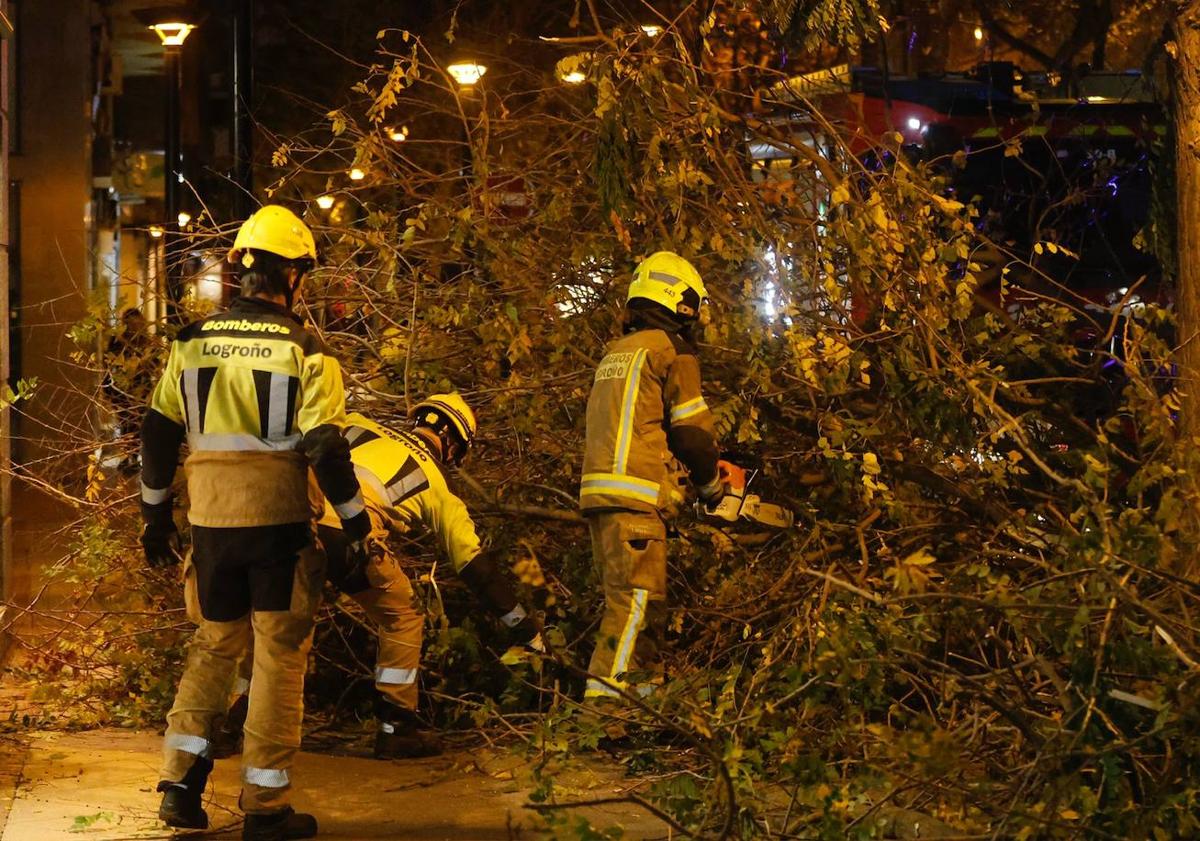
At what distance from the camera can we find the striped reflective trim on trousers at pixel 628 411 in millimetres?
6176

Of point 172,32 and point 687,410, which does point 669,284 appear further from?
point 172,32

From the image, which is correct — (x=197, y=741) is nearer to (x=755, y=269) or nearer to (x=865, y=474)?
(x=865, y=474)

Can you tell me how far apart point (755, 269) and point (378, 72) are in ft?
6.70

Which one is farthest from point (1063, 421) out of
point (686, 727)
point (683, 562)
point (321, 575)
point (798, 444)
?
point (321, 575)

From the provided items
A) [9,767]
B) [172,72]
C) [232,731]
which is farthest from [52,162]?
[9,767]

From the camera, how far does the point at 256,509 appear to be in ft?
16.9

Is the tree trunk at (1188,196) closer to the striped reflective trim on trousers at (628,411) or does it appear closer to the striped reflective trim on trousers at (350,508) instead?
Result: the striped reflective trim on trousers at (628,411)

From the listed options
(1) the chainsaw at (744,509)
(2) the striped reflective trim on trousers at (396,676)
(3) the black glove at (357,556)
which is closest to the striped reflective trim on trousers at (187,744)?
(3) the black glove at (357,556)

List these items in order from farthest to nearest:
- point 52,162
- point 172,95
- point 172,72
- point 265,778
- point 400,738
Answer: point 172,95, point 172,72, point 52,162, point 400,738, point 265,778

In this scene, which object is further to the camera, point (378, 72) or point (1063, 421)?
point (378, 72)

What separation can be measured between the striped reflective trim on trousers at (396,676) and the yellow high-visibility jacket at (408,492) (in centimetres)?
54

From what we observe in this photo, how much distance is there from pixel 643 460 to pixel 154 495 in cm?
185

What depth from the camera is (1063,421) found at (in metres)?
6.97

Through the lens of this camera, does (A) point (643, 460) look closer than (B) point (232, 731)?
Yes
